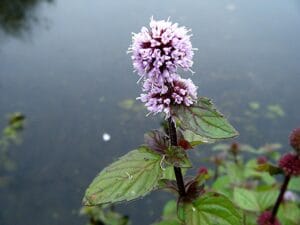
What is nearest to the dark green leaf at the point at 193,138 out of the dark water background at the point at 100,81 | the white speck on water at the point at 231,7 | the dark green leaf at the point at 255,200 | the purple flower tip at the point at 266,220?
the purple flower tip at the point at 266,220

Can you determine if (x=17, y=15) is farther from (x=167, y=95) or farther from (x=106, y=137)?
(x=167, y=95)

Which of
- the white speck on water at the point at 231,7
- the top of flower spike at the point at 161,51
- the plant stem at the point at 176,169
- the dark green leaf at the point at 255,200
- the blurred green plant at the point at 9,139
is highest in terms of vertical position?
the white speck on water at the point at 231,7

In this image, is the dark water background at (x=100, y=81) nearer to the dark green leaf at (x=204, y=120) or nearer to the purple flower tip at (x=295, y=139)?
the purple flower tip at (x=295, y=139)

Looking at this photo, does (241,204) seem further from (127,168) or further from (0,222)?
(0,222)

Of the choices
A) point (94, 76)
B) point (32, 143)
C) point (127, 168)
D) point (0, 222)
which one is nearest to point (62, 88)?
point (94, 76)

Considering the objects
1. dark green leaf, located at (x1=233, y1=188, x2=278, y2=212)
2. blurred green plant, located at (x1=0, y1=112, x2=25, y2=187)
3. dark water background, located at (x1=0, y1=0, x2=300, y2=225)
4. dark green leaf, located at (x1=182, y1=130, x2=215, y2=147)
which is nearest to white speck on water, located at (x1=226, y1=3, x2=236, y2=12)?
dark water background, located at (x1=0, y1=0, x2=300, y2=225)

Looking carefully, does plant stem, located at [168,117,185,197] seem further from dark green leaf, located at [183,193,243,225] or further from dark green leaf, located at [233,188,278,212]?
dark green leaf, located at [233,188,278,212]

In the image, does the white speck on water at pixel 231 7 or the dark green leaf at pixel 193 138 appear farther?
the white speck on water at pixel 231 7
